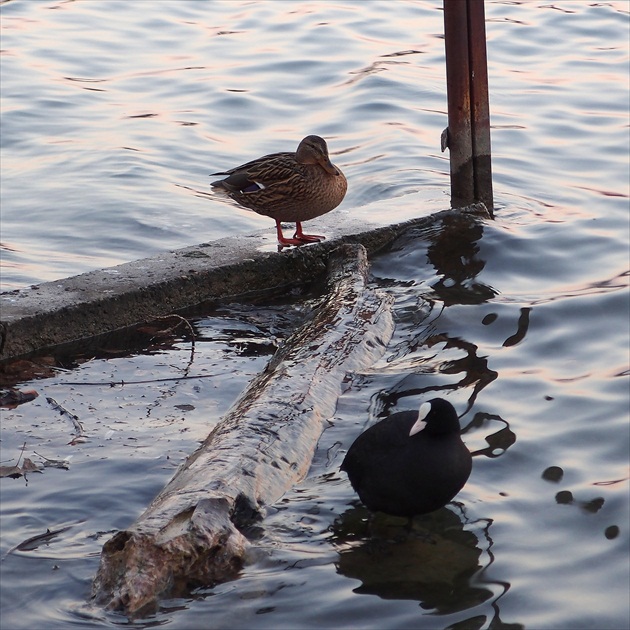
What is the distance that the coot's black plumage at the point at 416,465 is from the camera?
5.06 metres

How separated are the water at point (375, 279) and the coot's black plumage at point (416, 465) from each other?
0.84ft

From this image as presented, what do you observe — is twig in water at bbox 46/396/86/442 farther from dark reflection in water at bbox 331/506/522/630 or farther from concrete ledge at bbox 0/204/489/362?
dark reflection in water at bbox 331/506/522/630

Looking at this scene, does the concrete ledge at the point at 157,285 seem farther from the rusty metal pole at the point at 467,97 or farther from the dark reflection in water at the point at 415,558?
Result: the dark reflection in water at the point at 415,558

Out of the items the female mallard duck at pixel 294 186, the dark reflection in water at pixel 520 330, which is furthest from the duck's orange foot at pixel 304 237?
the dark reflection in water at pixel 520 330

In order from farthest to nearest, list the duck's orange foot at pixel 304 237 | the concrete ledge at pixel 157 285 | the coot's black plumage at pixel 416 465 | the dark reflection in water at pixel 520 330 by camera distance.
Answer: the duck's orange foot at pixel 304 237, the dark reflection in water at pixel 520 330, the concrete ledge at pixel 157 285, the coot's black plumage at pixel 416 465

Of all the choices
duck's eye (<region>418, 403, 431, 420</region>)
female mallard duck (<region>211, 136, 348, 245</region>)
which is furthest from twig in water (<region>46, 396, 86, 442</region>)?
female mallard duck (<region>211, 136, 348, 245</region>)

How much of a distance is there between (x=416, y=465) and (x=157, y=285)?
3.03 meters

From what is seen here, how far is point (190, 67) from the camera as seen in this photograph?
15469 millimetres

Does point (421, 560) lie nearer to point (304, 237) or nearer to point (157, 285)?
point (157, 285)

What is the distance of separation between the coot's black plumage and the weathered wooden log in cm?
47

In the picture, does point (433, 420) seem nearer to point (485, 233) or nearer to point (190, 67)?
point (485, 233)

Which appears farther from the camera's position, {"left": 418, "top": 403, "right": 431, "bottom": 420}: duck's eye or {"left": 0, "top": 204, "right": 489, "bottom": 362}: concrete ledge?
{"left": 0, "top": 204, "right": 489, "bottom": 362}: concrete ledge

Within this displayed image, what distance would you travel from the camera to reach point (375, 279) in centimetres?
862

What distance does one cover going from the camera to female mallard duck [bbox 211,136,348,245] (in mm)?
8164
